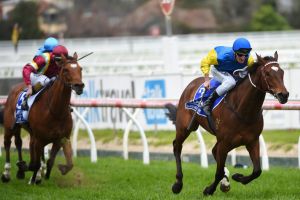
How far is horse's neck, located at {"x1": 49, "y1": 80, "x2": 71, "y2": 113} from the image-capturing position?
30.1 feet

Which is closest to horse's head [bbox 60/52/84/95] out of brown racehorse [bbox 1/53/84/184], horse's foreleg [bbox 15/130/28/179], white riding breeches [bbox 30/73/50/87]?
brown racehorse [bbox 1/53/84/184]

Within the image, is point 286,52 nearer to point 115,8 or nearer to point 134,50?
point 134,50

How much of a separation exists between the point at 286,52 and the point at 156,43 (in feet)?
34.9

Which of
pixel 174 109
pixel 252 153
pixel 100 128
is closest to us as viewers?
pixel 252 153

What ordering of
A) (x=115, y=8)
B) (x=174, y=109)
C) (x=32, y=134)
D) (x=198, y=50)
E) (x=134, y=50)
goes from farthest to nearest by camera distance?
1. (x=115, y=8)
2. (x=134, y=50)
3. (x=198, y=50)
4. (x=174, y=109)
5. (x=32, y=134)

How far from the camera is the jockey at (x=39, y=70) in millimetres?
9586

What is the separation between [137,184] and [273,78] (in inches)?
106

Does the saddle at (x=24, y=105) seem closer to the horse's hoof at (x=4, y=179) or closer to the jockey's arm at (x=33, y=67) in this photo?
the jockey's arm at (x=33, y=67)

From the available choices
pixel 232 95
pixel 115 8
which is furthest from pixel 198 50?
pixel 115 8

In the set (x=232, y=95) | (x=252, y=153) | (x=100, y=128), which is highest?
(x=232, y=95)

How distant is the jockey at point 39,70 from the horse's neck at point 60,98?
37cm

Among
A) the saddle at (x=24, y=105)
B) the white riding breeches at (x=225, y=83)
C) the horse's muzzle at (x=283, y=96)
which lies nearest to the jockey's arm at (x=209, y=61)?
the white riding breeches at (x=225, y=83)

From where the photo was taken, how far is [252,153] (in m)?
8.12

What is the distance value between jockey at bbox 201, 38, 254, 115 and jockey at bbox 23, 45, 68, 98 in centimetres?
194
